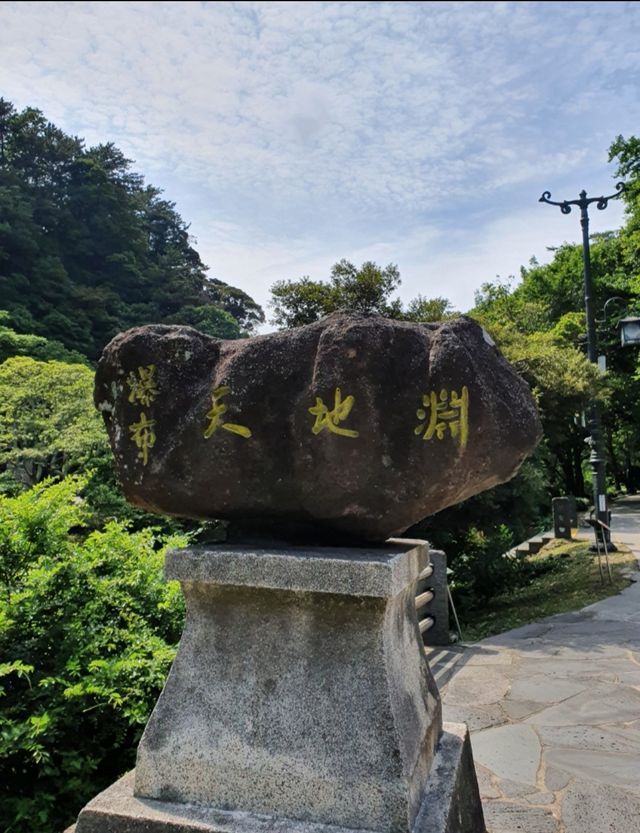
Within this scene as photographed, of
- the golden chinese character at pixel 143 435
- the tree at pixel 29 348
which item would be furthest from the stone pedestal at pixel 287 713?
the tree at pixel 29 348

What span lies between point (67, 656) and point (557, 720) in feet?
10.5

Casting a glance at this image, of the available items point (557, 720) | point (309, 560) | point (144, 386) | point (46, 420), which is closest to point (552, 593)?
point (557, 720)

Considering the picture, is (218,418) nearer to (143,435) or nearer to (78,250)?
(143,435)

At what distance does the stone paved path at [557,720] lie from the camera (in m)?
3.07

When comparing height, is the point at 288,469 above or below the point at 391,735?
above

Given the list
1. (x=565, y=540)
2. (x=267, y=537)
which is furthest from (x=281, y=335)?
(x=565, y=540)

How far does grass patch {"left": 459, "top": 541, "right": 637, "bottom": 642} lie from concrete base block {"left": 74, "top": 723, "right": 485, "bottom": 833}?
14.8ft

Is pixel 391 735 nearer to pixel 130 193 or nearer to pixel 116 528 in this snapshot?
pixel 116 528

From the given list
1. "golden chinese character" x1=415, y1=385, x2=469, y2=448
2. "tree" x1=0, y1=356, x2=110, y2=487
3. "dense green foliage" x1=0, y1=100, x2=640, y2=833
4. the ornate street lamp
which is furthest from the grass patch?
"tree" x1=0, y1=356, x2=110, y2=487

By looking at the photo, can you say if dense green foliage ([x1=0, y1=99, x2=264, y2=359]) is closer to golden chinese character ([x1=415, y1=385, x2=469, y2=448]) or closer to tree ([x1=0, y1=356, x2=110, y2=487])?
tree ([x1=0, y1=356, x2=110, y2=487])

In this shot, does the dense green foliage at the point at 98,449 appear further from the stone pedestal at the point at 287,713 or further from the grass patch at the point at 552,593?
the stone pedestal at the point at 287,713

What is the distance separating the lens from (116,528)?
466 centimetres

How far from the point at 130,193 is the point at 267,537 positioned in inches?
1485

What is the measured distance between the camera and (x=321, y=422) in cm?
214
